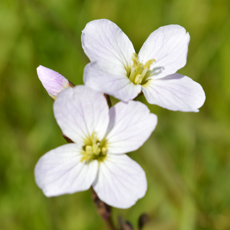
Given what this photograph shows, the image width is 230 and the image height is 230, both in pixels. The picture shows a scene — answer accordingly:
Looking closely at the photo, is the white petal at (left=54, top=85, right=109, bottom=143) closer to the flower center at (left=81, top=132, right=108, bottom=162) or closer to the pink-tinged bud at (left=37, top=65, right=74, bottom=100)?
the flower center at (left=81, top=132, right=108, bottom=162)

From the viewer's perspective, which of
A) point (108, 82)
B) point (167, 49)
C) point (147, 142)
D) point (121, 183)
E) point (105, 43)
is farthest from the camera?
point (147, 142)

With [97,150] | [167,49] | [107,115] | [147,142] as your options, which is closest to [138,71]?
[167,49]

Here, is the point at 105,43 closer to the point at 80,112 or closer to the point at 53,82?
the point at 53,82

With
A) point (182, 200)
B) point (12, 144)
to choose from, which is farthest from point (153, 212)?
point (12, 144)

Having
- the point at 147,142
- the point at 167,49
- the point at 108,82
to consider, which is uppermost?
the point at 167,49

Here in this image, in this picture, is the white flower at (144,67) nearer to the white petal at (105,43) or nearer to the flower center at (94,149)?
the white petal at (105,43)

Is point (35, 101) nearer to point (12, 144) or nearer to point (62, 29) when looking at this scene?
point (12, 144)
